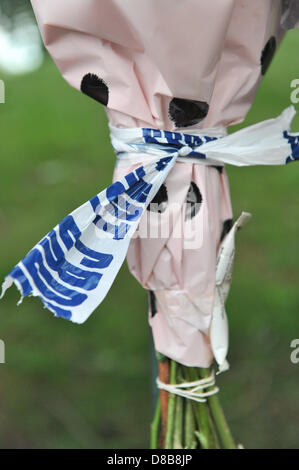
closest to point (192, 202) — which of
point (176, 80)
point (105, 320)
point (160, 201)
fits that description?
point (160, 201)

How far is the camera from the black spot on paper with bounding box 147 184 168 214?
104 cm

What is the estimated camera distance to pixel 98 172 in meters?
2.96

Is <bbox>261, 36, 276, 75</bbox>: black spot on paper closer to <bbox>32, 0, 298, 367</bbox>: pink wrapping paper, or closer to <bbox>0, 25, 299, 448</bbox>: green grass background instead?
<bbox>32, 0, 298, 367</bbox>: pink wrapping paper

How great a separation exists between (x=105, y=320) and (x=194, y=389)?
3.79 ft

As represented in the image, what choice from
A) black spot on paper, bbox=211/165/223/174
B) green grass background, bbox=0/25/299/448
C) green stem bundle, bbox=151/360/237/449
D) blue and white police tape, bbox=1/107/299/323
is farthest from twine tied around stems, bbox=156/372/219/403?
green grass background, bbox=0/25/299/448

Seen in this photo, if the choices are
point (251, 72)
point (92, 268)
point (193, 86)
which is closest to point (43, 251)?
point (92, 268)

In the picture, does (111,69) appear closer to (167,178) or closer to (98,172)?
(167,178)

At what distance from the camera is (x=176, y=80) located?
950mm

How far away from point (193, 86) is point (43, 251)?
1.12 feet

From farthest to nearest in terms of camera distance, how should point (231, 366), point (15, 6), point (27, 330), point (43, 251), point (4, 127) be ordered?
point (4, 127), point (27, 330), point (231, 366), point (15, 6), point (43, 251)

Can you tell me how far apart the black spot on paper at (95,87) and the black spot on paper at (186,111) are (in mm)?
107

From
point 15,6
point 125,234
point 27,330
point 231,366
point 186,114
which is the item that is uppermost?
point 15,6

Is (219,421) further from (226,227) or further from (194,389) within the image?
(226,227)

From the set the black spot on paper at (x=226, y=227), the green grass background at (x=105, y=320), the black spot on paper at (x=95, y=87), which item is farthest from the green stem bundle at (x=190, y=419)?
the green grass background at (x=105, y=320)
